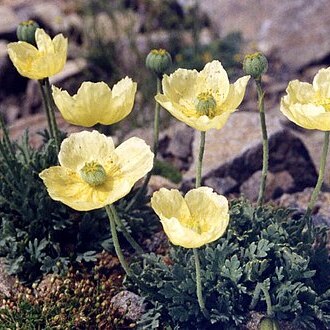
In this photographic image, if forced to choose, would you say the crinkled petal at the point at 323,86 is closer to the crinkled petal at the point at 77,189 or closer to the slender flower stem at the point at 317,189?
the slender flower stem at the point at 317,189

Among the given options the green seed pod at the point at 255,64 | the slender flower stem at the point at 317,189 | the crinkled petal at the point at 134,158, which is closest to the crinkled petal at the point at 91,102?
the crinkled petal at the point at 134,158

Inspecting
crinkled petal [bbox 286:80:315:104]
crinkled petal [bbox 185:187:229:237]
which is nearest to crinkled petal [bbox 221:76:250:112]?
crinkled petal [bbox 286:80:315:104]

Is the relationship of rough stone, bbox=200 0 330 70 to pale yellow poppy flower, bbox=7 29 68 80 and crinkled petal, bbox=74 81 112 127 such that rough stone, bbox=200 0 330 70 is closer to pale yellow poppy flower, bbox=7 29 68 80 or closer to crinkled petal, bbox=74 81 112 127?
pale yellow poppy flower, bbox=7 29 68 80

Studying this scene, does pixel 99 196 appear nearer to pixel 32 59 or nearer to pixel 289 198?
pixel 32 59

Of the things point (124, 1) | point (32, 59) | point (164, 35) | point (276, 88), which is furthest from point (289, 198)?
point (124, 1)

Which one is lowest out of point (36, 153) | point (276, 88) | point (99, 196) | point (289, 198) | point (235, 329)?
point (276, 88)
